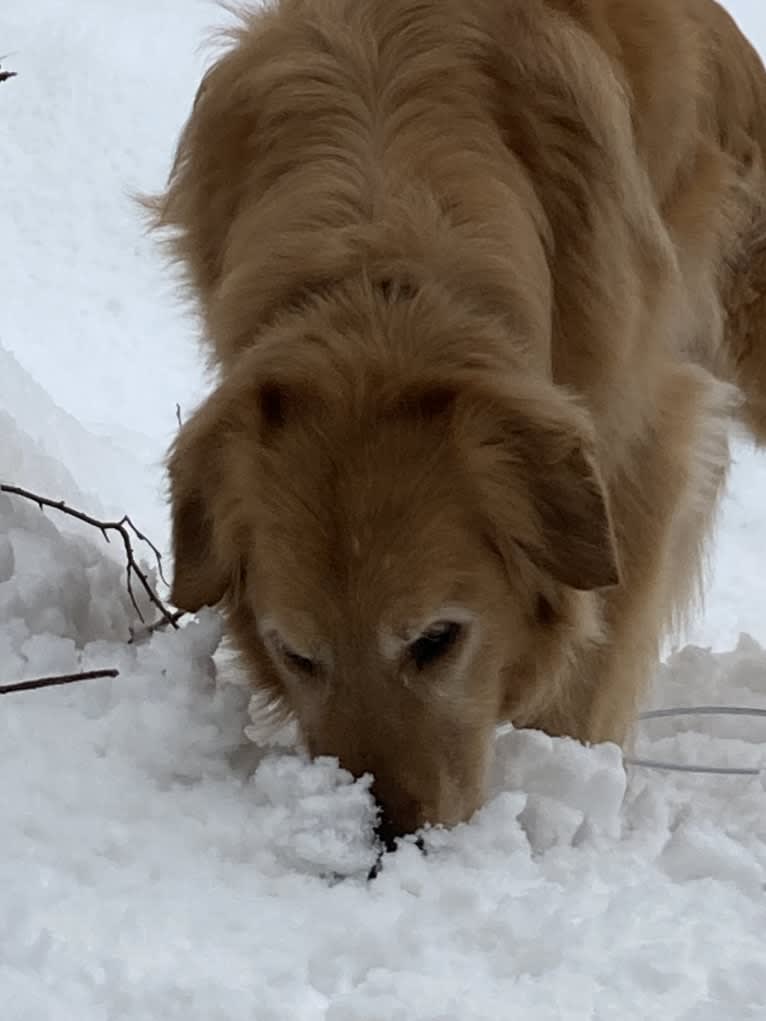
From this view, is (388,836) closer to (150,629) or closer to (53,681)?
(53,681)

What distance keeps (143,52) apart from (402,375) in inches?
393

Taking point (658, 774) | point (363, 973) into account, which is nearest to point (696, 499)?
point (658, 774)

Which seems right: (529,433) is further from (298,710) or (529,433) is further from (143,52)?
(143,52)

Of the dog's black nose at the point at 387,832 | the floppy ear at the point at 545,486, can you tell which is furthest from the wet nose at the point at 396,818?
the floppy ear at the point at 545,486

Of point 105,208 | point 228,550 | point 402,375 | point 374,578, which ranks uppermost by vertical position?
point 402,375

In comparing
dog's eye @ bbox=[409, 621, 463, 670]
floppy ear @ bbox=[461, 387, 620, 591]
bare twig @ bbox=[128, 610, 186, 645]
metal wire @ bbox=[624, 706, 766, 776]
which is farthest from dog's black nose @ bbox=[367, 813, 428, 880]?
metal wire @ bbox=[624, 706, 766, 776]

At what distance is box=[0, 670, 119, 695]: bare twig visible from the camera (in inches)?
95.8

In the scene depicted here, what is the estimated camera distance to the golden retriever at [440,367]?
2.31m

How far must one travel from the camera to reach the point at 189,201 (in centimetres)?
306

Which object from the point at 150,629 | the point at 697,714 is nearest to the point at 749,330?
the point at 697,714

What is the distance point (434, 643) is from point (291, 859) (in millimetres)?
451

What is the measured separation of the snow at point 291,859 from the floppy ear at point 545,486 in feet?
1.35

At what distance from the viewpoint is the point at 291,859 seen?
2201 millimetres

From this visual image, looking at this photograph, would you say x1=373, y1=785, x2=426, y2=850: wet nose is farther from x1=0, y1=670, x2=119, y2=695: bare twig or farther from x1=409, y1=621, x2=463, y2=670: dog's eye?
x1=0, y1=670, x2=119, y2=695: bare twig
